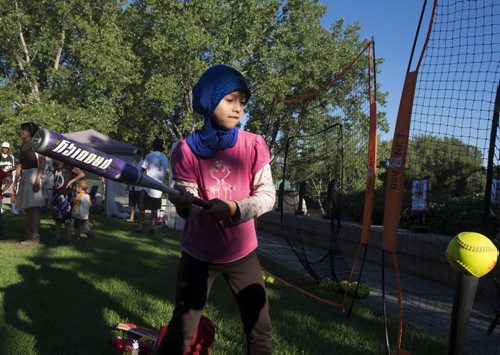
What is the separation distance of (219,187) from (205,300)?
0.59 meters

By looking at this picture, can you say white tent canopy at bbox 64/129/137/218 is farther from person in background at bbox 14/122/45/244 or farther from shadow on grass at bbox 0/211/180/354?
shadow on grass at bbox 0/211/180/354

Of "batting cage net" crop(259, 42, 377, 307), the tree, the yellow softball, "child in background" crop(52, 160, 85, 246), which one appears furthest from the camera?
the tree

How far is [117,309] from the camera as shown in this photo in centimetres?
409

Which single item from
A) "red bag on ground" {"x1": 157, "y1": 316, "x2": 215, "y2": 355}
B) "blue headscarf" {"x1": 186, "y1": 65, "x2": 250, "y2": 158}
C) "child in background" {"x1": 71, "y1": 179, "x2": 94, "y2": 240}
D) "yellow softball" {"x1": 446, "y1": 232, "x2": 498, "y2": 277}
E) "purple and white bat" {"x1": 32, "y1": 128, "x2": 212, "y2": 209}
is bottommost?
"red bag on ground" {"x1": 157, "y1": 316, "x2": 215, "y2": 355}

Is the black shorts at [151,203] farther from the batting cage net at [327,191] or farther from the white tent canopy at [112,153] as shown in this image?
the white tent canopy at [112,153]

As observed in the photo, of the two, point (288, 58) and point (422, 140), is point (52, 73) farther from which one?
point (422, 140)

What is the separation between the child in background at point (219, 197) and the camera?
2.27m

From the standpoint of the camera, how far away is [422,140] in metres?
3.86

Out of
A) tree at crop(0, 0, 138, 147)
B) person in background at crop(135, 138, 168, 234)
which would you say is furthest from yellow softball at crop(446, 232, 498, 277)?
tree at crop(0, 0, 138, 147)

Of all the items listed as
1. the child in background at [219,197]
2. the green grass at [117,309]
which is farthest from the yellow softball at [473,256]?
the green grass at [117,309]

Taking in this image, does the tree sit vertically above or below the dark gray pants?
above

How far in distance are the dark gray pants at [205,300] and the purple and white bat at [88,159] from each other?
0.49 m

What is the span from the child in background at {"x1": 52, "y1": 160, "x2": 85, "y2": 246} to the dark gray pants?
590 centimetres

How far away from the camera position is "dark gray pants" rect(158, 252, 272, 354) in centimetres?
229
